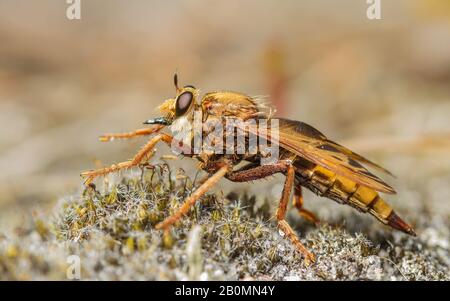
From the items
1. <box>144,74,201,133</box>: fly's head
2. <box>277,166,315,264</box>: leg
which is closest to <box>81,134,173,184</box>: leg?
<box>144,74,201,133</box>: fly's head

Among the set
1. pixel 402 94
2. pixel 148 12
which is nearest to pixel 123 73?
pixel 148 12

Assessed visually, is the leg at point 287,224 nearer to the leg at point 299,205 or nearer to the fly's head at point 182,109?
the leg at point 299,205

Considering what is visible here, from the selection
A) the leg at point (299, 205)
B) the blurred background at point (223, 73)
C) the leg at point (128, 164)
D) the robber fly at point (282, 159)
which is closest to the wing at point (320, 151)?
the robber fly at point (282, 159)

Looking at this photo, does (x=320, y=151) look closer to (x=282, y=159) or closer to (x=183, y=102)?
(x=282, y=159)

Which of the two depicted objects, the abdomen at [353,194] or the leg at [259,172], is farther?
the abdomen at [353,194]

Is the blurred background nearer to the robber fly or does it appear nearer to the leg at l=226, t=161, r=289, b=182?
the robber fly

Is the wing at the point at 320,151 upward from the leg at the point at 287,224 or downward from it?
upward
